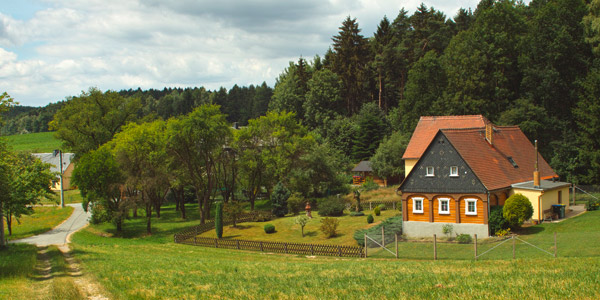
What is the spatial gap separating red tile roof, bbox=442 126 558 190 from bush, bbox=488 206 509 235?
1878 millimetres

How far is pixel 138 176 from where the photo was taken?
48250 mm

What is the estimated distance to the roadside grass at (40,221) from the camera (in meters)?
47.5

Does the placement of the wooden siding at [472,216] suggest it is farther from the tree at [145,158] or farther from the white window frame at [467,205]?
the tree at [145,158]

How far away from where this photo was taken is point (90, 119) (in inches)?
2406

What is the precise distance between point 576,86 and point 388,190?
86.5 ft

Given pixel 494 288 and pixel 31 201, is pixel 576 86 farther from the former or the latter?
pixel 31 201

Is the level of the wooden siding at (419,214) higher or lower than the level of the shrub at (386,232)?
higher

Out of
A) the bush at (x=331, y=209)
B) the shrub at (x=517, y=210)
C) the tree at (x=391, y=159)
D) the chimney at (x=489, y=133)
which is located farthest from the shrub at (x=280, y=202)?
the shrub at (x=517, y=210)

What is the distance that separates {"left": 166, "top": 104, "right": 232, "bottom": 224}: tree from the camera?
48594 mm

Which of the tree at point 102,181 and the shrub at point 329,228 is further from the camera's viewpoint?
the tree at point 102,181

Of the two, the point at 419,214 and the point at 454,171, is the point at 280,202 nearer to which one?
the point at 419,214

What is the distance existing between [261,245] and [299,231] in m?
6.84

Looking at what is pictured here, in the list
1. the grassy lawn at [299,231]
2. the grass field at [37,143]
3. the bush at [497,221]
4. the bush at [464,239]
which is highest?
the grass field at [37,143]

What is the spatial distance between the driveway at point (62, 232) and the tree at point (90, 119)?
8937 mm
